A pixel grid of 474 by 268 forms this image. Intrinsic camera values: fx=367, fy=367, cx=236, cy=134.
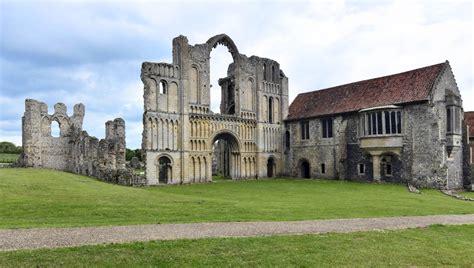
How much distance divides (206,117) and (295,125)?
12367 millimetres

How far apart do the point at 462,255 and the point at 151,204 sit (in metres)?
11.9

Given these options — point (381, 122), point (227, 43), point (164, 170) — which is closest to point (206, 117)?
point (164, 170)

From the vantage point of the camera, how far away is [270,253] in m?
9.11

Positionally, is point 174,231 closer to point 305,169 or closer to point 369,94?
point 369,94

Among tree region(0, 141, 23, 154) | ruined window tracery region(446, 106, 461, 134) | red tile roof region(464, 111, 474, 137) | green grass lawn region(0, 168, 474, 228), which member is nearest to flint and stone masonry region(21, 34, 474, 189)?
ruined window tracery region(446, 106, 461, 134)

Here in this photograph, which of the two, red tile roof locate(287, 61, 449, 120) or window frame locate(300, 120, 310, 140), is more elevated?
red tile roof locate(287, 61, 449, 120)

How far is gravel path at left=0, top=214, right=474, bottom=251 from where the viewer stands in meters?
9.58

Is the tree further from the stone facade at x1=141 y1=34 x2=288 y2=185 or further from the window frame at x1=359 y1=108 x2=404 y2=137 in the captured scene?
the window frame at x1=359 y1=108 x2=404 y2=137

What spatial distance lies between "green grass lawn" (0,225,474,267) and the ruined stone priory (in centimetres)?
2423

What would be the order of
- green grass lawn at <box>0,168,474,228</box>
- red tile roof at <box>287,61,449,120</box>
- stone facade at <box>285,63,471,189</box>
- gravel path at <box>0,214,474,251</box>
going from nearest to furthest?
gravel path at <box>0,214,474,251</box>
green grass lawn at <box>0,168,474,228</box>
stone facade at <box>285,63,471,189</box>
red tile roof at <box>287,61,449,120</box>

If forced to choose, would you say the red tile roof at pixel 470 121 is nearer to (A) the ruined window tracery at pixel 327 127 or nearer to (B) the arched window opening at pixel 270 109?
(A) the ruined window tracery at pixel 327 127

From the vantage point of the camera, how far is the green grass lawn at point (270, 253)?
8.16 meters

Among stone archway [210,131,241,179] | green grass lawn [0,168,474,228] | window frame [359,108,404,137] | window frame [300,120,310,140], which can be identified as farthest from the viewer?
window frame [300,120,310,140]

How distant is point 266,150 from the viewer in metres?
46.1
